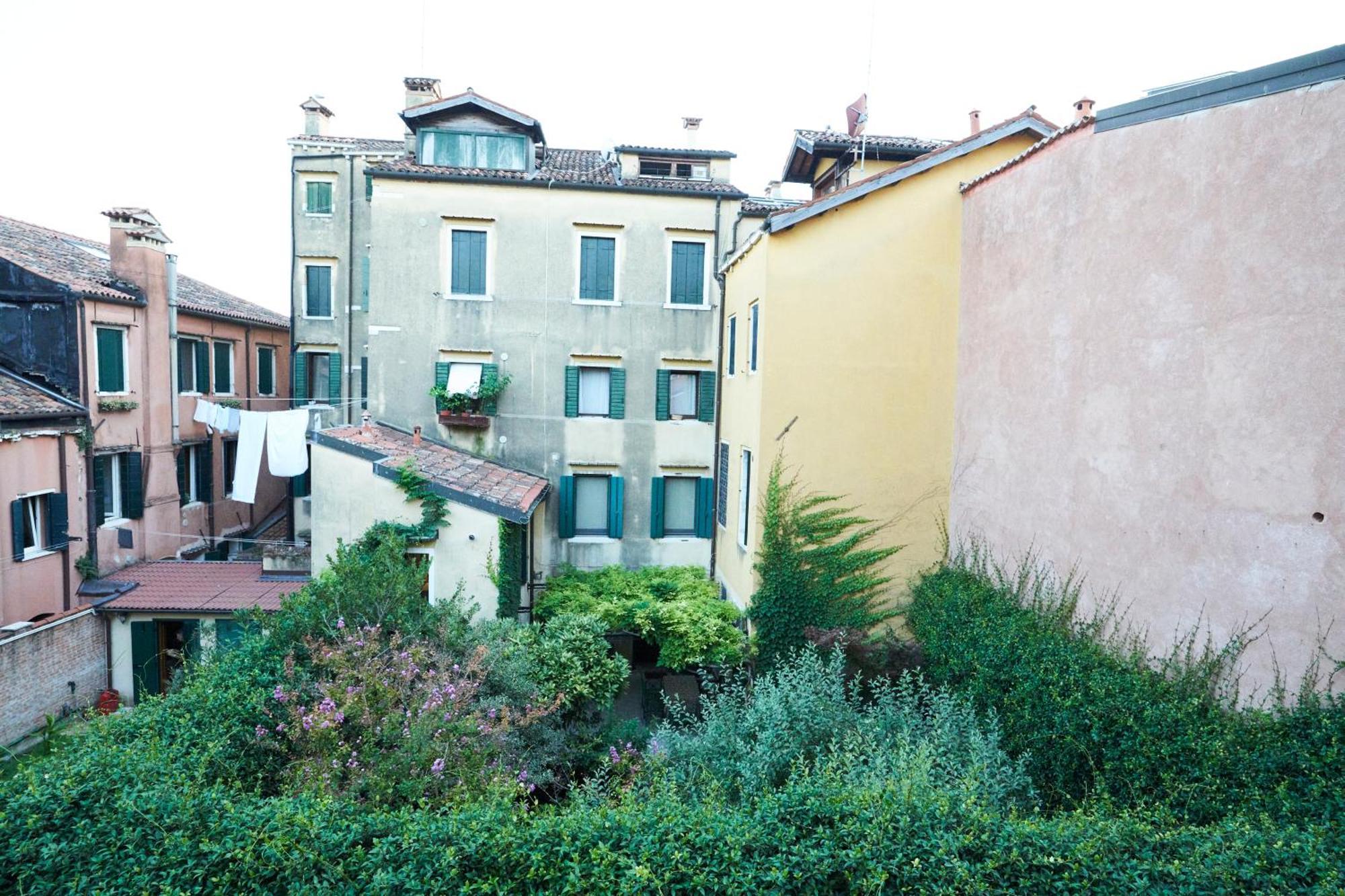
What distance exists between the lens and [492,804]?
19.9 ft

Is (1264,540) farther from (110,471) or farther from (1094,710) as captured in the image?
(110,471)

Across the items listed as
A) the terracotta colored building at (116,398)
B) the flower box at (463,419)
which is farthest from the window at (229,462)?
the flower box at (463,419)

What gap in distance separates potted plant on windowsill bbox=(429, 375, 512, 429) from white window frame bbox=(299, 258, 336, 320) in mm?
7067

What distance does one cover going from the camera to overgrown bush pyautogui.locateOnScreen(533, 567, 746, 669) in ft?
42.4

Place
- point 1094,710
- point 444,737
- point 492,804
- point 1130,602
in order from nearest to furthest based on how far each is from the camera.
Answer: point 492,804, point 444,737, point 1094,710, point 1130,602

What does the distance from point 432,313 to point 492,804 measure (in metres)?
12.8

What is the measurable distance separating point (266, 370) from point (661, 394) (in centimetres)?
1516

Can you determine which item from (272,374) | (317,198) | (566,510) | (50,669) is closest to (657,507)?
(566,510)

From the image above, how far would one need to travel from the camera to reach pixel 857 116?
1720cm

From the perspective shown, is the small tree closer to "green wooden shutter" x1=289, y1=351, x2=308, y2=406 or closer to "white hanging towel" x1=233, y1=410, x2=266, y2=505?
"white hanging towel" x1=233, y1=410, x2=266, y2=505

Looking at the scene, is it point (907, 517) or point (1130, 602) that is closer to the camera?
point (1130, 602)

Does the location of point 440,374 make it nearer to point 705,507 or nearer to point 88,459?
point 705,507

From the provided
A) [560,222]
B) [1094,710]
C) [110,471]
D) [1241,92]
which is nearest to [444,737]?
[1094,710]

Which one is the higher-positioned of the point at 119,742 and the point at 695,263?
the point at 695,263
